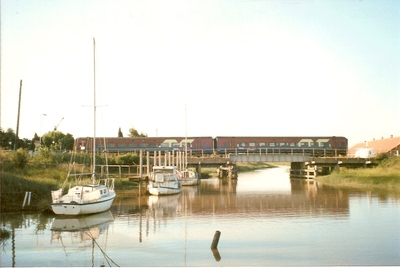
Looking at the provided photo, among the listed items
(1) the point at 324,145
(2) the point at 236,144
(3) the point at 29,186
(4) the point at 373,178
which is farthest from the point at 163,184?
(1) the point at 324,145

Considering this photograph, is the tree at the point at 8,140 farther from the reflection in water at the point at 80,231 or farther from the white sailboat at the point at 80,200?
the reflection in water at the point at 80,231

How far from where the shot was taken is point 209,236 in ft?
68.7

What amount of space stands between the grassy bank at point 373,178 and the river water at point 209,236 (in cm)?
1511

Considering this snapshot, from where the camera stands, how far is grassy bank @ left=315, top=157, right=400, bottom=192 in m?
47.5

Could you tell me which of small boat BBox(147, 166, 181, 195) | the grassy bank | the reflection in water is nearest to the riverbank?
the reflection in water

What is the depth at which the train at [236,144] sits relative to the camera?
7012cm

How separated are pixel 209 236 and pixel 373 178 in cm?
3521

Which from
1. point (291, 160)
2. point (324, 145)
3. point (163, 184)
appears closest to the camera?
point (163, 184)

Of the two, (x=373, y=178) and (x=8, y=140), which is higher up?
(x=8, y=140)

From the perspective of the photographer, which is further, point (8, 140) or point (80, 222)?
point (8, 140)

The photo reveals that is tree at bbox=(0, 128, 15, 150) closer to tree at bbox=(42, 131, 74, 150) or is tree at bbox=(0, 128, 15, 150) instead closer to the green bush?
the green bush

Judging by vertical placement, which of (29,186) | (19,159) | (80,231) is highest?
(19,159)

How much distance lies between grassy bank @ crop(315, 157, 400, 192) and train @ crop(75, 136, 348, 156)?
1062 cm

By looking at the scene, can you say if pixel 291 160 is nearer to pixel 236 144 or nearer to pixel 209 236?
pixel 236 144
